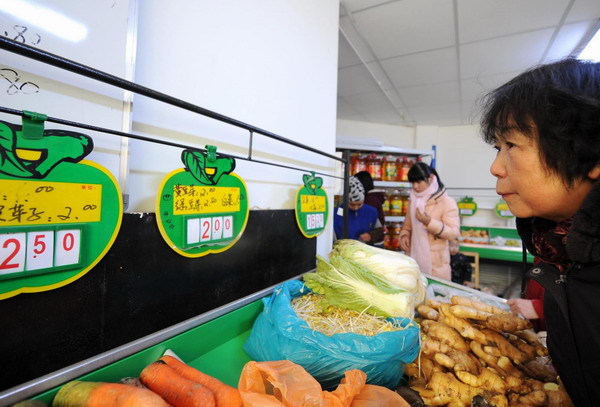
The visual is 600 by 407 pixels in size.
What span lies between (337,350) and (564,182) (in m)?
0.70


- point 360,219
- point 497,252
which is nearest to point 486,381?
point 360,219

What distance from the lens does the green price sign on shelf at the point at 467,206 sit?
550cm

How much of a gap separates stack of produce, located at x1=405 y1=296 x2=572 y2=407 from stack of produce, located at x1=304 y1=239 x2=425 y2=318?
0.43ft

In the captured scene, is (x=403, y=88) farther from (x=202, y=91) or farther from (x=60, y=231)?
(x=60, y=231)

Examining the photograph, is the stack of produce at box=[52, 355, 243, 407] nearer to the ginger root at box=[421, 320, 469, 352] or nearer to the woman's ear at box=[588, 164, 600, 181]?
the ginger root at box=[421, 320, 469, 352]

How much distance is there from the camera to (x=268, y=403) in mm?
534

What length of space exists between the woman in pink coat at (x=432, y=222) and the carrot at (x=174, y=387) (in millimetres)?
2205

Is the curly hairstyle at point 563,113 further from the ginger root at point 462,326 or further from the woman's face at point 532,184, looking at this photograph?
the ginger root at point 462,326

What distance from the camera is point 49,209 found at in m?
0.58

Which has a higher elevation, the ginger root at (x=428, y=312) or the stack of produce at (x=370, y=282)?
the stack of produce at (x=370, y=282)

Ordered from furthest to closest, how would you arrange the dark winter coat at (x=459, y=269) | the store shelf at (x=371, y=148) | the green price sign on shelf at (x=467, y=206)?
1. the green price sign on shelf at (x=467, y=206)
2. the store shelf at (x=371, y=148)
3. the dark winter coat at (x=459, y=269)

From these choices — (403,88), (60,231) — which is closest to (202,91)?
(60,231)

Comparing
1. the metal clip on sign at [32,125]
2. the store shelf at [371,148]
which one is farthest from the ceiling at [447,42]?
the metal clip on sign at [32,125]

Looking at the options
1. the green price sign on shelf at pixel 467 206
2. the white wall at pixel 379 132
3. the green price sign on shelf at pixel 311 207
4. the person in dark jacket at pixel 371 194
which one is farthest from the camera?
the white wall at pixel 379 132
